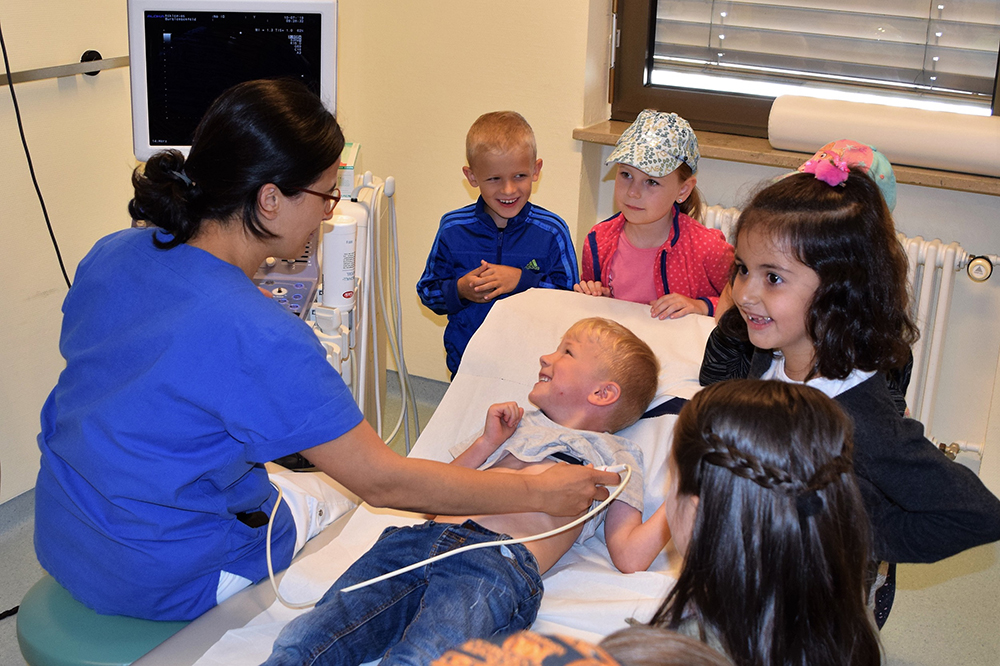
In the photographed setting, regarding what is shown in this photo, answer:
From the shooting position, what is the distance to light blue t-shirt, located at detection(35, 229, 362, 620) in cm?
125

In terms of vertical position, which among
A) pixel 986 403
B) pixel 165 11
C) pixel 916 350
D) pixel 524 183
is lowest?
pixel 986 403

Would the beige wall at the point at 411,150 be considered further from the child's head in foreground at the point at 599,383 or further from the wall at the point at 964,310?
the child's head in foreground at the point at 599,383

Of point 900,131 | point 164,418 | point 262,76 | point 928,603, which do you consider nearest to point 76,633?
point 164,418

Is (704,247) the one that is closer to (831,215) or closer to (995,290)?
(831,215)

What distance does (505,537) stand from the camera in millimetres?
1498

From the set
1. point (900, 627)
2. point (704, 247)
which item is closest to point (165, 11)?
point (704, 247)

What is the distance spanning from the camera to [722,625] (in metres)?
1.07

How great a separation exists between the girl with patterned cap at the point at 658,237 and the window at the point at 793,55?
77 cm

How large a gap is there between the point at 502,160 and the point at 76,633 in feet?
4.72

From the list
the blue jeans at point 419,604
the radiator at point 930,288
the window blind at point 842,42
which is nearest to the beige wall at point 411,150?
the radiator at point 930,288

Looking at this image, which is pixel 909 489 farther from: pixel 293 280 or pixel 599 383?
pixel 293 280

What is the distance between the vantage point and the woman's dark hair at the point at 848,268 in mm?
1391

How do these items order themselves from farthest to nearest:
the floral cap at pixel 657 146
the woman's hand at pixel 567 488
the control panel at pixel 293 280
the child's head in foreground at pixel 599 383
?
the floral cap at pixel 657 146 < the control panel at pixel 293 280 < the child's head in foreground at pixel 599 383 < the woman's hand at pixel 567 488

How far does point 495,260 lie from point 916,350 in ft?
4.38
